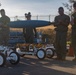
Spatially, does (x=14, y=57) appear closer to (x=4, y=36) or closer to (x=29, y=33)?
(x=4, y=36)

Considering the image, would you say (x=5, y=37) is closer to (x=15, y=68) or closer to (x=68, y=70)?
(x=15, y=68)

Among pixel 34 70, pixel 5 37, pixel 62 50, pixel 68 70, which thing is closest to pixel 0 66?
pixel 34 70

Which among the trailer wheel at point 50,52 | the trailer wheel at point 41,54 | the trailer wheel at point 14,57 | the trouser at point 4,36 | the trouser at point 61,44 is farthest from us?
the trouser at point 4,36

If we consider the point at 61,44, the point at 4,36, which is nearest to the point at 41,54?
the point at 61,44

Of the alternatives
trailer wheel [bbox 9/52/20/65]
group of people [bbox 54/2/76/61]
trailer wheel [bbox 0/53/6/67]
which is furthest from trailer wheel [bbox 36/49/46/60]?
trailer wheel [bbox 0/53/6/67]

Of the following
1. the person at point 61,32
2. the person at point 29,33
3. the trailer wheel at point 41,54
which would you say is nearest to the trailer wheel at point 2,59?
the trailer wheel at point 41,54

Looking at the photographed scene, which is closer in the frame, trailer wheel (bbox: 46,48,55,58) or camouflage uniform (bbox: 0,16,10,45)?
trailer wheel (bbox: 46,48,55,58)

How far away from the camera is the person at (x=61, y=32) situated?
14188 mm

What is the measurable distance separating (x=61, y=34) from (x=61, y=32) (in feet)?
0.27

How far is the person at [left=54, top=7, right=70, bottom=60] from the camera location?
1419 centimetres

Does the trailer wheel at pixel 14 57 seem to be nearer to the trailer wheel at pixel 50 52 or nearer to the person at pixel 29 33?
the trailer wheel at pixel 50 52

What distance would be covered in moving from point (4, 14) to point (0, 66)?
5099 mm

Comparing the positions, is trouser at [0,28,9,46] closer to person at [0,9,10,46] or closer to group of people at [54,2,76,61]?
person at [0,9,10,46]

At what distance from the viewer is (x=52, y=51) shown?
51.2ft
